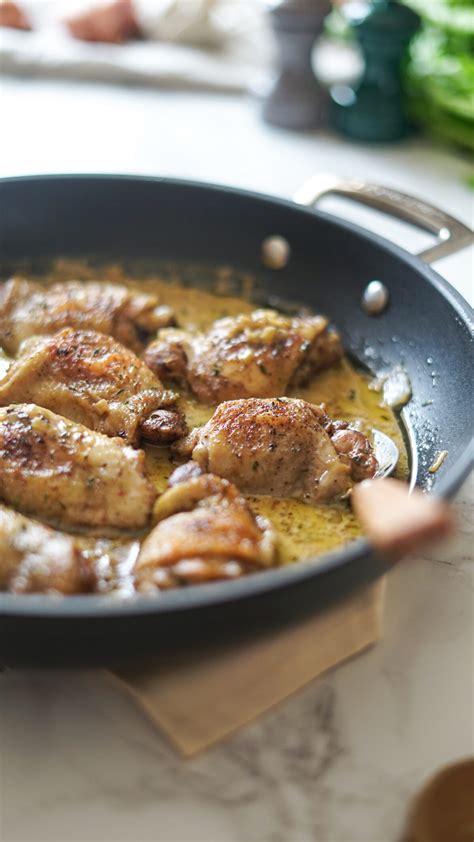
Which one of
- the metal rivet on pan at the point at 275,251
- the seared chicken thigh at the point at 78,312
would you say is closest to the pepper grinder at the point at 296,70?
the metal rivet on pan at the point at 275,251

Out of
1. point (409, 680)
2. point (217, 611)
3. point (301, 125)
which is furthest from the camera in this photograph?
point (301, 125)

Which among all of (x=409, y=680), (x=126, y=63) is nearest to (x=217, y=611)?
(x=409, y=680)

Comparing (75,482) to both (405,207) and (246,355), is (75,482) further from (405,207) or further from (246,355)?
(405,207)

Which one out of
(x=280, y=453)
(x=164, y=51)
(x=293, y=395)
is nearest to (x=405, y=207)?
(x=293, y=395)

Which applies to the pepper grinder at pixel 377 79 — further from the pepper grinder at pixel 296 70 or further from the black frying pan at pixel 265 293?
the black frying pan at pixel 265 293

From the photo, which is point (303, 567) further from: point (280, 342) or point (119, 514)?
point (280, 342)

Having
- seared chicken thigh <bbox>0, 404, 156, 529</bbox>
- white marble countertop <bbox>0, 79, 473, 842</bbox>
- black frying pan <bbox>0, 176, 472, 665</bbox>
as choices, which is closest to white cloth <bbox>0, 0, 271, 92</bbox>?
black frying pan <bbox>0, 176, 472, 665</bbox>

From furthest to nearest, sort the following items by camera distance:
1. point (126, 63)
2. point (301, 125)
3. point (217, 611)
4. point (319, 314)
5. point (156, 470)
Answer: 1. point (126, 63)
2. point (301, 125)
3. point (319, 314)
4. point (156, 470)
5. point (217, 611)
